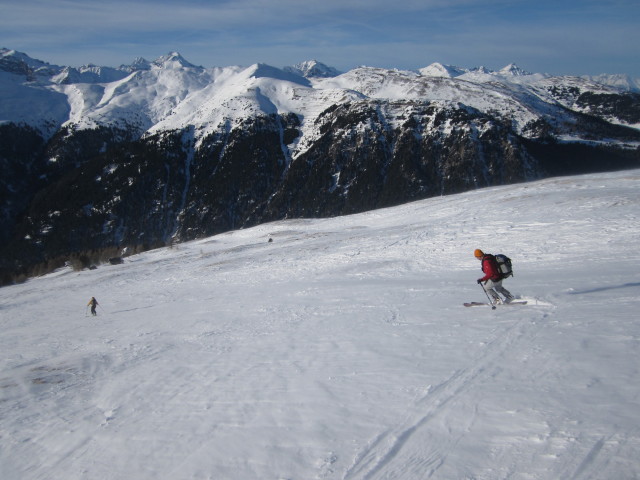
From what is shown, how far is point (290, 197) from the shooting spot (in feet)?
541

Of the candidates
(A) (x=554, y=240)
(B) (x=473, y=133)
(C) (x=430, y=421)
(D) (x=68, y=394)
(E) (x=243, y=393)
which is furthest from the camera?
(B) (x=473, y=133)

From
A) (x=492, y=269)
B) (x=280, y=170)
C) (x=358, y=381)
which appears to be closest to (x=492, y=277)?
(x=492, y=269)

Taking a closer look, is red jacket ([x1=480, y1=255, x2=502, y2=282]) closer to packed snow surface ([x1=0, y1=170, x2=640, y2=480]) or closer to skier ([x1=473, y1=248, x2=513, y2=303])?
skier ([x1=473, y1=248, x2=513, y2=303])

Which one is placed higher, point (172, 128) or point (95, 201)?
point (172, 128)

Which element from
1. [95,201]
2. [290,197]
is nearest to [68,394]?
[290,197]

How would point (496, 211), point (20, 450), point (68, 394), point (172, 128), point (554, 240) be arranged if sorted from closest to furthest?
point (20, 450), point (68, 394), point (554, 240), point (496, 211), point (172, 128)

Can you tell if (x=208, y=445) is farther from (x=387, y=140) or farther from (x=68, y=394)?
(x=387, y=140)

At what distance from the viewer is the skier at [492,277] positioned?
43.5ft

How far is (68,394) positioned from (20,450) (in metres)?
2.79

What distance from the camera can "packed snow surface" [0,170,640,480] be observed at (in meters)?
6.92

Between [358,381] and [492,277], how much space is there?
19.1 feet

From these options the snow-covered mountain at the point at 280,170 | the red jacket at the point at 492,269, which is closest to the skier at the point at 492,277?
the red jacket at the point at 492,269

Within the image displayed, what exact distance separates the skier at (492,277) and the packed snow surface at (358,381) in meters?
0.56

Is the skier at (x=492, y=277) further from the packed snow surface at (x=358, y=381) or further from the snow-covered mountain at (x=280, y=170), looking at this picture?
the snow-covered mountain at (x=280, y=170)
